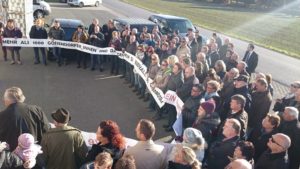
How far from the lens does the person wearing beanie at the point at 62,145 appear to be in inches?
216

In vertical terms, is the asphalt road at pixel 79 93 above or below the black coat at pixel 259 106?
below

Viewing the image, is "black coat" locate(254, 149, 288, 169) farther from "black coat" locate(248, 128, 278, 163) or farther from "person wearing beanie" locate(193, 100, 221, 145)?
"person wearing beanie" locate(193, 100, 221, 145)

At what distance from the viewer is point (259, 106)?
27.1ft

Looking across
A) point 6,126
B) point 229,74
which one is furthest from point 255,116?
point 6,126

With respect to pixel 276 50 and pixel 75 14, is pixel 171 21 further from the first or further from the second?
pixel 75 14

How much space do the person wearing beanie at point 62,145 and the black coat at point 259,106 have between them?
416cm

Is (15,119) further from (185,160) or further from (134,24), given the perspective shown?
(134,24)

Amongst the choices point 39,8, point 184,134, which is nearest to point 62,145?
point 184,134

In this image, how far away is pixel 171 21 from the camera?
19375 millimetres

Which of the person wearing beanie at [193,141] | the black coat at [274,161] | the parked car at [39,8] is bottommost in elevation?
the parked car at [39,8]

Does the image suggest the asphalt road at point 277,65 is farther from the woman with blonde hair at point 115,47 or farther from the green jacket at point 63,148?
the green jacket at point 63,148

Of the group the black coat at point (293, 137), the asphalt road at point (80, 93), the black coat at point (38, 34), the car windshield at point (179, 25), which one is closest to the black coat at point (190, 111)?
the asphalt road at point (80, 93)

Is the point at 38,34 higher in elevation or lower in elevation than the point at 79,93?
higher

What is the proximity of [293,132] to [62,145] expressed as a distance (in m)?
3.91
